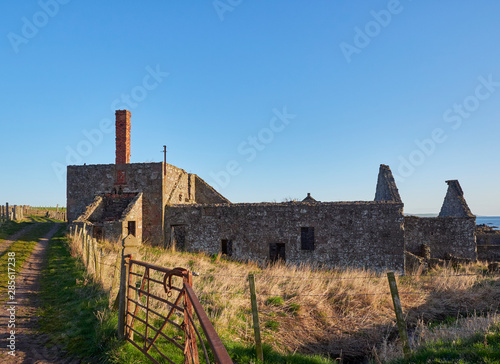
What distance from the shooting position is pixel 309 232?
17656mm

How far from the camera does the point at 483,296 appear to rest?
10273mm

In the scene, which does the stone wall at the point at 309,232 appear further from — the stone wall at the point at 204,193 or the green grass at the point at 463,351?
the green grass at the point at 463,351

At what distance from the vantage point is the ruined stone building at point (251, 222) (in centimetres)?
1596

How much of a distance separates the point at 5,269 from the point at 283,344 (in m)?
9.09

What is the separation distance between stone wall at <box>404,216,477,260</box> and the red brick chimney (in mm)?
16171

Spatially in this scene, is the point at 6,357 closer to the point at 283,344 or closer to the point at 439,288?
→ the point at 283,344

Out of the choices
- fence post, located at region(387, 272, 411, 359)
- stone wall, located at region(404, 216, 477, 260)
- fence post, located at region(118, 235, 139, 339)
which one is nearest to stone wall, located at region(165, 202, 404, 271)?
stone wall, located at region(404, 216, 477, 260)

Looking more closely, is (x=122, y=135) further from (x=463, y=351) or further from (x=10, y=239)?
(x=463, y=351)

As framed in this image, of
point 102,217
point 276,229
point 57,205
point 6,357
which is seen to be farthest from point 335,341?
point 57,205

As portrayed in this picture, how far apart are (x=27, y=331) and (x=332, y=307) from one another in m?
7.24

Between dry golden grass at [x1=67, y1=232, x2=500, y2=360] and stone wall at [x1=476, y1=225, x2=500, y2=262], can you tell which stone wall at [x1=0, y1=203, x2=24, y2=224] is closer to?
dry golden grass at [x1=67, y1=232, x2=500, y2=360]

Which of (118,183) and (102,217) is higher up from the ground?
(118,183)

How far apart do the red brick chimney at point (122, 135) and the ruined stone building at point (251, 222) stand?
55 mm

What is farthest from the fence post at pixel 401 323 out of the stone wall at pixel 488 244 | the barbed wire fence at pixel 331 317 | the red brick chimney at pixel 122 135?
the stone wall at pixel 488 244
